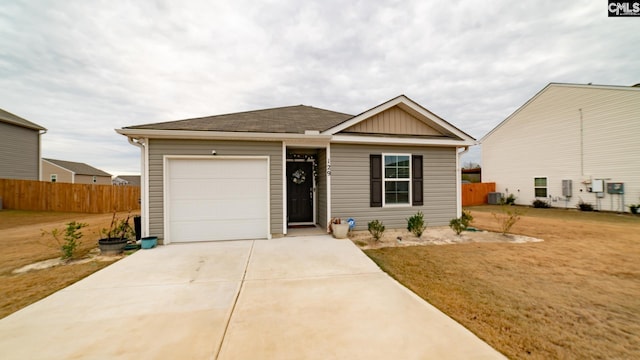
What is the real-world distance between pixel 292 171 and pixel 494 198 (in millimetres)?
15513

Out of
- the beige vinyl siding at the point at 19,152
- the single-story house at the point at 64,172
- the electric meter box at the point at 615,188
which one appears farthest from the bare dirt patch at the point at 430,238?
the single-story house at the point at 64,172

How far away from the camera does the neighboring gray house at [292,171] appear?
5816 millimetres

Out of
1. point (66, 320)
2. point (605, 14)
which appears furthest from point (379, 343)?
point (605, 14)

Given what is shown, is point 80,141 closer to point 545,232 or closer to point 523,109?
point 545,232

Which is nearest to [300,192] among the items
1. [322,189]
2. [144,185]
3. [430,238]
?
[322,189]

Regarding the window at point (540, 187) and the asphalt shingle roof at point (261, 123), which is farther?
the window at point (540, 187)

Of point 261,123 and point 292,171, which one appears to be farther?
point 292,171

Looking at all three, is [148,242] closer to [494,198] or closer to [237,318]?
[237,318]

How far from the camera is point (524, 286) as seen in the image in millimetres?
3430

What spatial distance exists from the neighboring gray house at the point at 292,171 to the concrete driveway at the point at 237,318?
6.40 feet

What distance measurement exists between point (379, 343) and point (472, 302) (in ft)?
5.19

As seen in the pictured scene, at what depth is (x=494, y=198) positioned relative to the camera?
16203 millimetres

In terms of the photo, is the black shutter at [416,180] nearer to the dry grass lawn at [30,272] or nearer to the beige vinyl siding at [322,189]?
the beige vinyl siding at [322,189]

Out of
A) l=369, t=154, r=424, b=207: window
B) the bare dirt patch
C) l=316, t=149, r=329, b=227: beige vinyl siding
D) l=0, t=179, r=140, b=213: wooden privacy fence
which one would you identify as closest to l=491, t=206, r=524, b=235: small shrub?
the bare dirt patch
